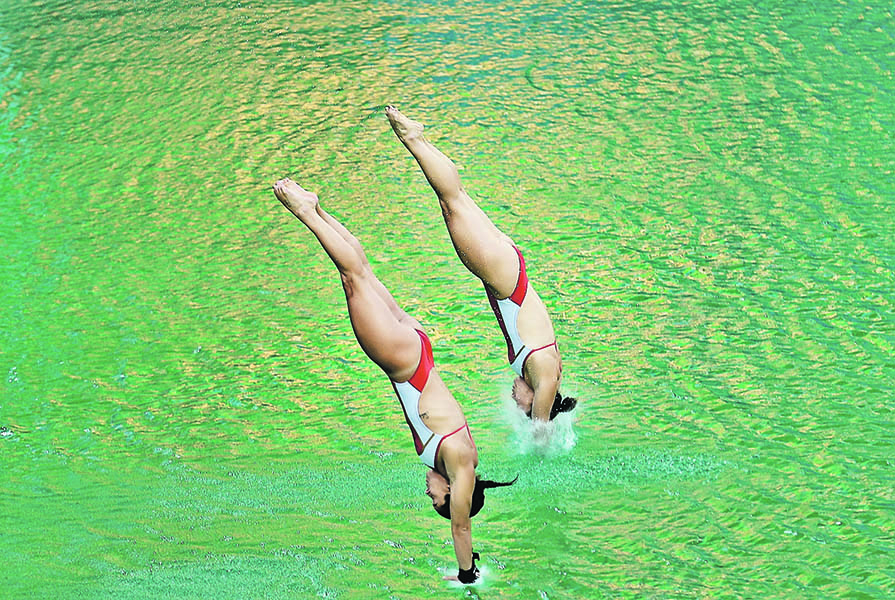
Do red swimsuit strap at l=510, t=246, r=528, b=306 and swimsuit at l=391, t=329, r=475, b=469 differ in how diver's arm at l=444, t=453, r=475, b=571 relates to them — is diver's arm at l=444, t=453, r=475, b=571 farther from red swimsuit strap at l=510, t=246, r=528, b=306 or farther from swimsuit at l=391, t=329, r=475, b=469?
red swimsuit strap at l=510, t=246, r=528, b=306

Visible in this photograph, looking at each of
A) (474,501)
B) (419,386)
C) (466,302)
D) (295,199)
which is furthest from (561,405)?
(295,199)

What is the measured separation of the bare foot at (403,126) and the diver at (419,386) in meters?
0.65

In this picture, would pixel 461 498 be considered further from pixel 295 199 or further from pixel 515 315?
pixel 295 199

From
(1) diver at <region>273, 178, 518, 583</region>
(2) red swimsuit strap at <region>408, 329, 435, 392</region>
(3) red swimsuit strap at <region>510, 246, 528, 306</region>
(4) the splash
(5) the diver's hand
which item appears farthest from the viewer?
(4) the splash

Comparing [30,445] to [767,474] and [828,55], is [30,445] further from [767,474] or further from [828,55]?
[828,55]

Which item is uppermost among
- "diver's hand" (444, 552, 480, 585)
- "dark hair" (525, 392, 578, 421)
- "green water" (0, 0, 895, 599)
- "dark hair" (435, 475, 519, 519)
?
"dark hair" (435, 475, 519, 519)

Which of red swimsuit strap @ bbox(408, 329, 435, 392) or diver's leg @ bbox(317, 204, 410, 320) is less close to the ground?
diver's leg @ bbox(317, 204, 410, 320)

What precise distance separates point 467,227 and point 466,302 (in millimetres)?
2625

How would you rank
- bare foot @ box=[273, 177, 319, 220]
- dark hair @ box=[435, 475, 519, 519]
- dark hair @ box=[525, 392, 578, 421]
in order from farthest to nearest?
dark hair @ box=[525, 392, 578, 421]
dark hair @ box=[435, 475, 519, 519]
bare foot @ box=[273, 177, 319, 220]

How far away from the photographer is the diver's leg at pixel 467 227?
19.1 ft

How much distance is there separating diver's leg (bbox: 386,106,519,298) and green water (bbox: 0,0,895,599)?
55.7 inches

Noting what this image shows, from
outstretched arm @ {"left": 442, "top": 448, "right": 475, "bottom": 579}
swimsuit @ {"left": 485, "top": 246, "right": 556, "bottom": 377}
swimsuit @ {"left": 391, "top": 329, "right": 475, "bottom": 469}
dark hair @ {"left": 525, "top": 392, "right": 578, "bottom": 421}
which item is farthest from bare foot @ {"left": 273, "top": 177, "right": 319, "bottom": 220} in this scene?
dark hair @ {"left": 525, "top": 392, "right": 578, "bottom": 421}

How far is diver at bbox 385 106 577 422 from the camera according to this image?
604 centimetres

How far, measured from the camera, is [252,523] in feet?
21.2
